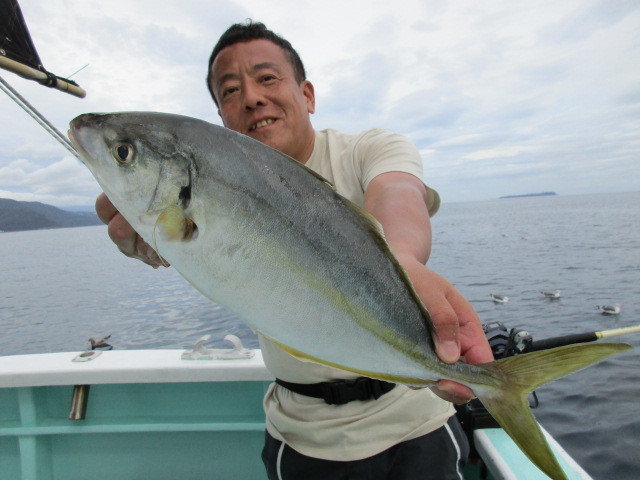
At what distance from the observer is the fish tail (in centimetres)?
133

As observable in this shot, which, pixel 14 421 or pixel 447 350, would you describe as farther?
pixel 14 421

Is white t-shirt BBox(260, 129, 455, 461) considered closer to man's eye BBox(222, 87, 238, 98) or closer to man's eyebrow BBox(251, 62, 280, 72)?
man's eyebrow BBox(251, 62, 280, 72)

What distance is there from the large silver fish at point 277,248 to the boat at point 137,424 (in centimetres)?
255

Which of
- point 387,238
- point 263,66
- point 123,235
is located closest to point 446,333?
point 387,238

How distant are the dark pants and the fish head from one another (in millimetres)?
1562

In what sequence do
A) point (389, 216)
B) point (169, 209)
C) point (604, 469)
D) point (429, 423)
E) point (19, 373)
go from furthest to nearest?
point (604, 469), point (19, 373), point (429, 423), point (389, 216), point (169, 209)

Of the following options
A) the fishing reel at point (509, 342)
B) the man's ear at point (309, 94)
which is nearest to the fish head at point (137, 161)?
the man's ear at point (309, 94)

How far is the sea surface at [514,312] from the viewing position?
7891 mm

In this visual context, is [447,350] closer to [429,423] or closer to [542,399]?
[429,423]

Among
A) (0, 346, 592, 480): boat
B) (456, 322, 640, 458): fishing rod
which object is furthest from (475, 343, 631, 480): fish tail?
(0, 346, 592, 480): boat

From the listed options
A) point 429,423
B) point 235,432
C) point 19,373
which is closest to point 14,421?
point 19,373

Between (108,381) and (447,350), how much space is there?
325 centimetres

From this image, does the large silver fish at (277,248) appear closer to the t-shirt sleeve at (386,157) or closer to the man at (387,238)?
the man at (387,238)

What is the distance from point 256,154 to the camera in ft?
4.38
